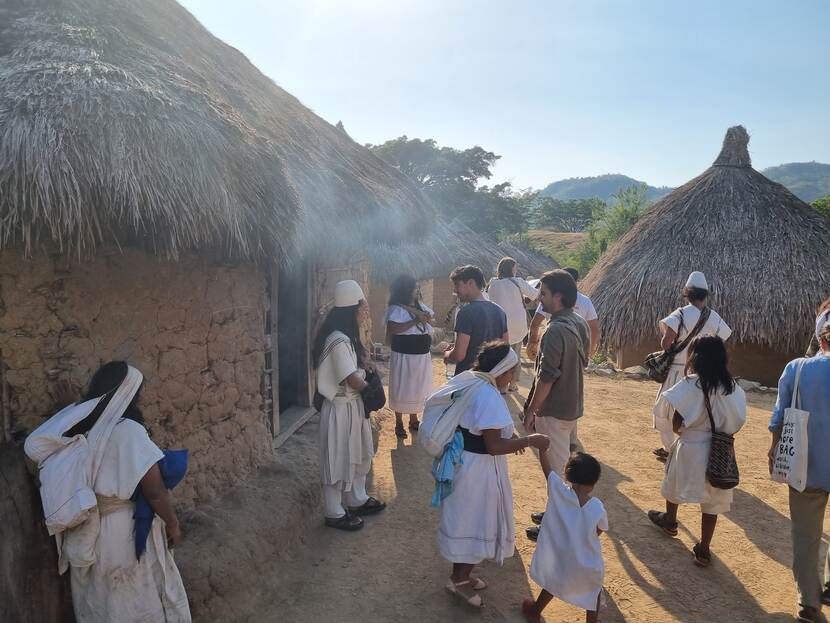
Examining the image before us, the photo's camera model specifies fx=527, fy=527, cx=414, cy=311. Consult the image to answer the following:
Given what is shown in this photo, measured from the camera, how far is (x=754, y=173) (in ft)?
37.4

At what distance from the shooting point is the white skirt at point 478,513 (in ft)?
9.21

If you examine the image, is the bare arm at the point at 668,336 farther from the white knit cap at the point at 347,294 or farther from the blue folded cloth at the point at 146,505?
the blue folded cloth at the point at 146,505

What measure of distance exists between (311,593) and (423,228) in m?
5.07

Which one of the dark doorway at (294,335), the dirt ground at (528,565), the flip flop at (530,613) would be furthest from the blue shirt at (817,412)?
the dark doorway at (294,335)

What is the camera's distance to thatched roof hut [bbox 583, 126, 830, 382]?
9109 mm

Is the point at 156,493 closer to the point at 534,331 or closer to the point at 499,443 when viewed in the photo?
the point at 499,443

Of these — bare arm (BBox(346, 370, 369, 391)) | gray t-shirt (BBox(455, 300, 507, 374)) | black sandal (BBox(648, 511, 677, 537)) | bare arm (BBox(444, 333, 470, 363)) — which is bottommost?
black sandal (BBox(648, 511, 677, 537))

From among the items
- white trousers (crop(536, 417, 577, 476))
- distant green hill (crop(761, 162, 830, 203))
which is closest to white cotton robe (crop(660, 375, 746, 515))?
white trousers (crop(536, 417, 577, 476))

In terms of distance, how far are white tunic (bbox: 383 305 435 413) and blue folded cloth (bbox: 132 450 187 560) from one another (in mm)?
3115

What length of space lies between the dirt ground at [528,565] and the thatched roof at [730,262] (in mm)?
4910

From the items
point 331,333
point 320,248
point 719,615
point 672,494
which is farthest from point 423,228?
point 719,615

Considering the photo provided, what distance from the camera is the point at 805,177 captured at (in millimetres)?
120562

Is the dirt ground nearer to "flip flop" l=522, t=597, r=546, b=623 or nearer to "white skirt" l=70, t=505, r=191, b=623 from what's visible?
"flip flop" l=522, t=597, r=546, b=623

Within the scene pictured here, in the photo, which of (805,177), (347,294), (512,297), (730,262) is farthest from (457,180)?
(805,177)
